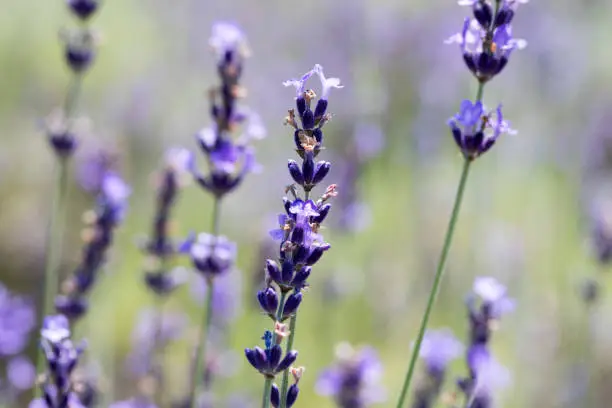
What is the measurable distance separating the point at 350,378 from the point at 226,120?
3.10 ft

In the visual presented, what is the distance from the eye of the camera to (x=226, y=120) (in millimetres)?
2311

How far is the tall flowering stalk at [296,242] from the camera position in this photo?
4.85 ft

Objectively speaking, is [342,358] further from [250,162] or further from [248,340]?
[248,340]

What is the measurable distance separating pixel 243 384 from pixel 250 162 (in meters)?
2.51

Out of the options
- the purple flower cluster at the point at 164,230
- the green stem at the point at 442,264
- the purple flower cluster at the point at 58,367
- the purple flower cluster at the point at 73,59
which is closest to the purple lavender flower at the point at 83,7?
the purple flower cluster at the point at 73,59

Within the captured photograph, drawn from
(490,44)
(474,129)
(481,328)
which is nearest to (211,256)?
(481,328)

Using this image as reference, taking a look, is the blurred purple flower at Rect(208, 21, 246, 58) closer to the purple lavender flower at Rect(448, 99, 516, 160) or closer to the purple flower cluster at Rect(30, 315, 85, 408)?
the purple lavender flower at Rect(448, 99, 516, 160)

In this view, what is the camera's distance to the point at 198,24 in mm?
11523

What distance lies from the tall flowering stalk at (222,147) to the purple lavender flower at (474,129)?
0.71m

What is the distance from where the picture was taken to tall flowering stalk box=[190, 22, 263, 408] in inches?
89.8

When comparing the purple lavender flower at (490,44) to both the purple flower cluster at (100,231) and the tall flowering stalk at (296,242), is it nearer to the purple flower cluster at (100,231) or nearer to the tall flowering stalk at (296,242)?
the tall flowering stalk at (296,242)

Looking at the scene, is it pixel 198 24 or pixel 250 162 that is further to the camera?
pixel 198 24

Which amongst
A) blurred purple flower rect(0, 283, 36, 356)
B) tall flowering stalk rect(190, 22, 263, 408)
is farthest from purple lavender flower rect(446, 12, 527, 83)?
blurred purple flower rect(0, 283, 36, 356)

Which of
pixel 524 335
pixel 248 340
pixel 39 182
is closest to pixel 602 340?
pixel 524 335
